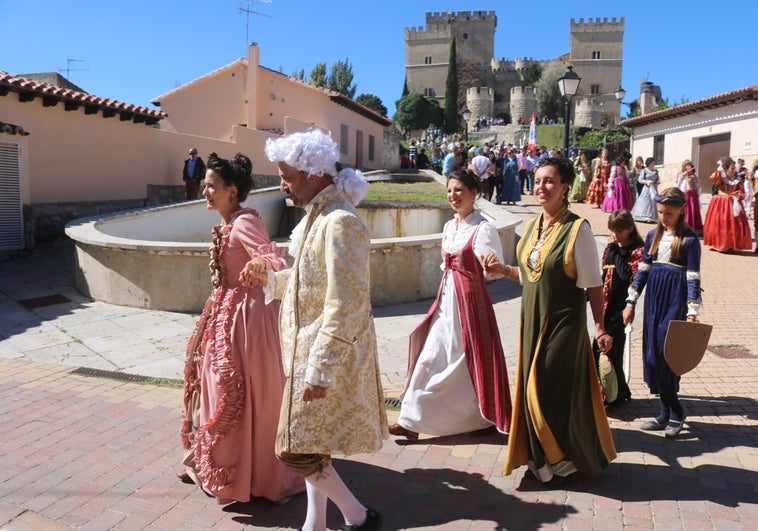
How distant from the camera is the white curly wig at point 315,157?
2.89 metres

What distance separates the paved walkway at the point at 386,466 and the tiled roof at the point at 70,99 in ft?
27.9

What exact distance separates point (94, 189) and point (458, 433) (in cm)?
1447

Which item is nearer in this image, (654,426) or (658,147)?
(654,426)

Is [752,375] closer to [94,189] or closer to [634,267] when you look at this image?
[634,267]

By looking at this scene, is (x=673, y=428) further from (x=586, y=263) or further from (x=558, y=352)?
(x=586, y=263)

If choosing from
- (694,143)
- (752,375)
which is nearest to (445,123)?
(694,143)

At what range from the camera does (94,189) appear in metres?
16.4

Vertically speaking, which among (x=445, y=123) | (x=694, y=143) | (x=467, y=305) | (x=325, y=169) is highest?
(x=445, y=123)

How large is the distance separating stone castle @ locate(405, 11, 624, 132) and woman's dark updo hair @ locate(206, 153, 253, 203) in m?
75.2

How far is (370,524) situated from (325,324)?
110cm

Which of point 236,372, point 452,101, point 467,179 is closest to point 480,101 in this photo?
point 452,101

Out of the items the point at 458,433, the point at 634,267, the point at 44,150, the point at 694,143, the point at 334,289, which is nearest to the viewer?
the point at 334,289

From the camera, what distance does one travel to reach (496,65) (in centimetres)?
9025

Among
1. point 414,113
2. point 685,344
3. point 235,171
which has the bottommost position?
point 685,344
